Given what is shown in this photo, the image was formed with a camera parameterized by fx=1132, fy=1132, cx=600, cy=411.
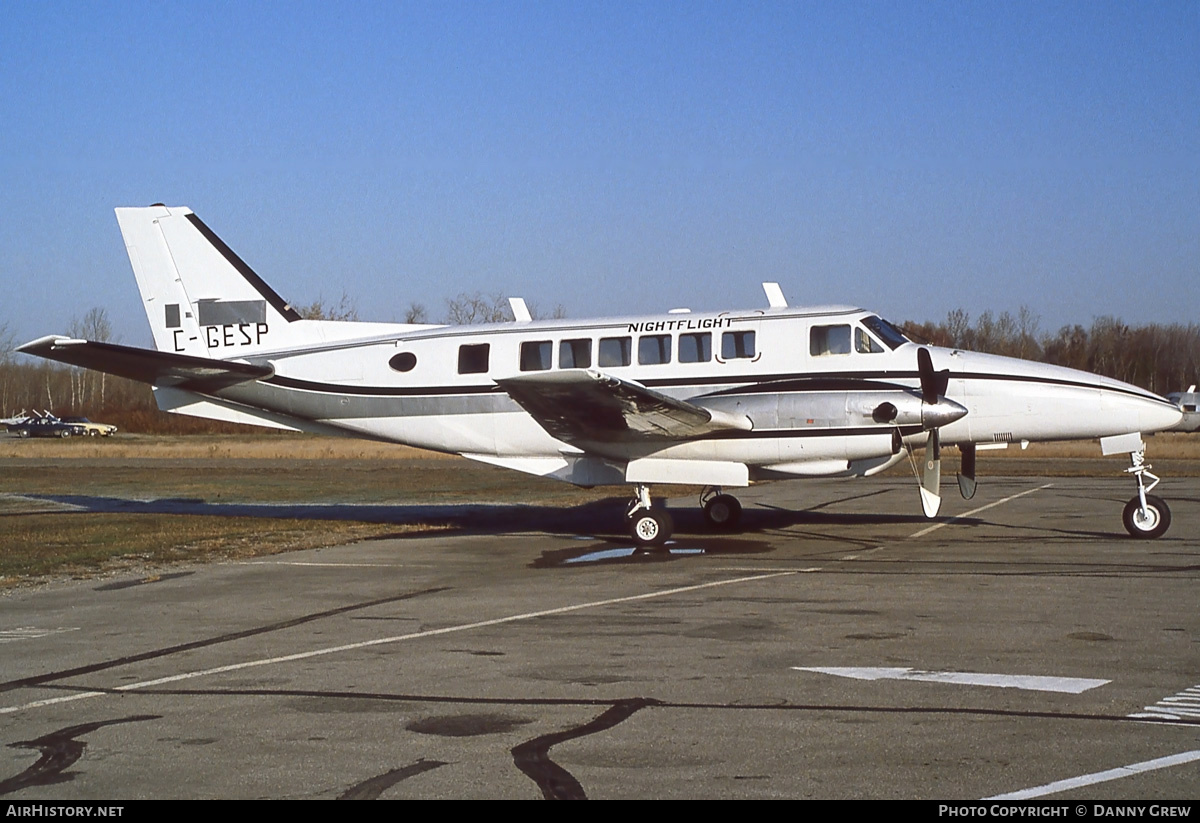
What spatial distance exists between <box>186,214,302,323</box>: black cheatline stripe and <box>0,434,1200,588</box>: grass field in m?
3.96

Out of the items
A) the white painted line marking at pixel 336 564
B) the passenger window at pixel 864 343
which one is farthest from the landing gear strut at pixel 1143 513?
the white painted line marking at pixel 336 564

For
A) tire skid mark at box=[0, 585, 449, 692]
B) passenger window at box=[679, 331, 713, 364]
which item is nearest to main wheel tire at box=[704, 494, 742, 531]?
passenger window at box=[679, 331, 713, 364]

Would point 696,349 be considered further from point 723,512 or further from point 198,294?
point 198,294

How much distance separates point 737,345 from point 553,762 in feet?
39.1

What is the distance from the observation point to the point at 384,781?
18.5 ft

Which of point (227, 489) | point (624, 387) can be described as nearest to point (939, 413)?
point (624, 387)

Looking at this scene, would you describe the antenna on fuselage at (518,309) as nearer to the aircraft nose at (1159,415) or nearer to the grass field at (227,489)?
the grass field at (227,489)

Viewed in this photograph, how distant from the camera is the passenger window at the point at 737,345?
56.3 ft

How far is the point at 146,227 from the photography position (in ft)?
64.6

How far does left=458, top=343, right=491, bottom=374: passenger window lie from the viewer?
18.5 metres

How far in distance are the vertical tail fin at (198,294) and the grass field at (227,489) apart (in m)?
3.45

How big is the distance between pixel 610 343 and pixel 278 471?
2556 cm

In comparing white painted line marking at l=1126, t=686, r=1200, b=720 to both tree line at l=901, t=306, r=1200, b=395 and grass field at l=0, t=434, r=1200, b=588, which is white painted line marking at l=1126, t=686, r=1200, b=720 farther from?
tree line at l=901, t=306, r=1200, b=395
